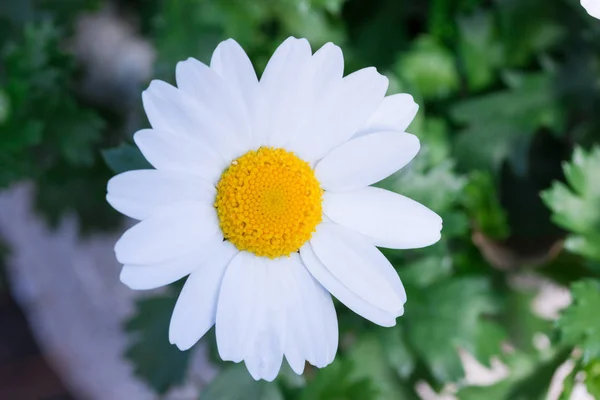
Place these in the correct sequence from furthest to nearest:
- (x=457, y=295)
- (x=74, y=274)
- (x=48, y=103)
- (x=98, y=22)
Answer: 1. (x=74, y=274)
2. (x=98, y=22)
3. (x=48, y=103)
4. (x=457, y=295)

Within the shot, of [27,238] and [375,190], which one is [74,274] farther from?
[375,190]

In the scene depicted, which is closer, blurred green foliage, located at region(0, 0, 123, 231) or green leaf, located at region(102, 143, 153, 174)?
green leaf, located at region(102, 143, 153, 174)

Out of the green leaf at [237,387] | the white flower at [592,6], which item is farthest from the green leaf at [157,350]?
the white flower at [592,6]

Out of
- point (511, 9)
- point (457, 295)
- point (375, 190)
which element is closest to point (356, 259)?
point (375, 190)

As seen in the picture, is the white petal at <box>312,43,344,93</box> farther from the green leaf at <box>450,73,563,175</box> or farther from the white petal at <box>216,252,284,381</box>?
the green leaf at <box>450,73,563,175</box>

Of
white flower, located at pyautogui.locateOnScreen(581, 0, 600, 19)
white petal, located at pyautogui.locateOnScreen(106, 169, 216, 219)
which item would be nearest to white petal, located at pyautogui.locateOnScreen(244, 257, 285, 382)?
white petal, located at pyautogui.locateOnScreen(106, 169, 216, 219)

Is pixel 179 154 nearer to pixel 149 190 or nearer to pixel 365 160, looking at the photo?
pixel 149 190

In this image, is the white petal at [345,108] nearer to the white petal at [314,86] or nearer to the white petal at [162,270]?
the white petal at [314,86]
